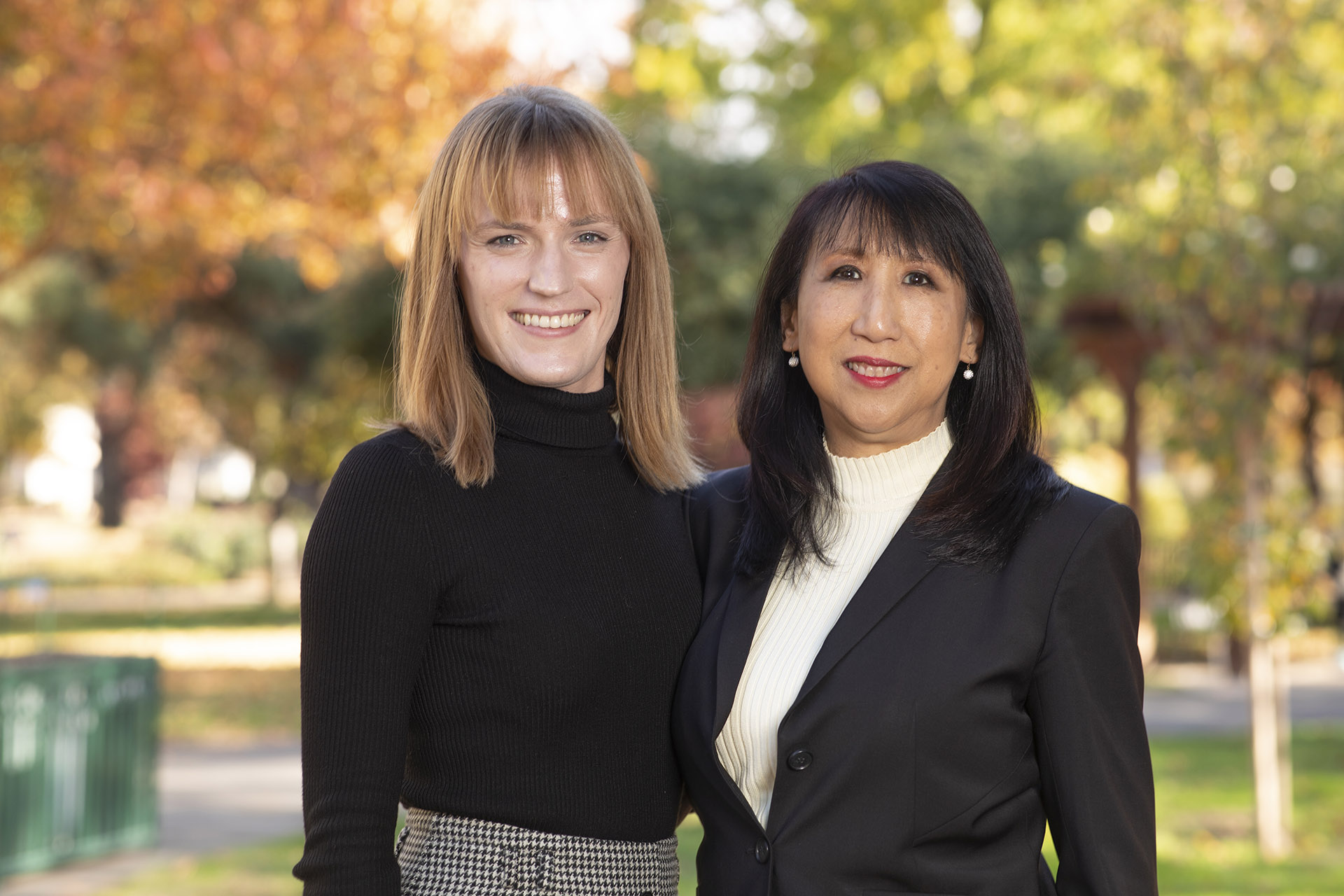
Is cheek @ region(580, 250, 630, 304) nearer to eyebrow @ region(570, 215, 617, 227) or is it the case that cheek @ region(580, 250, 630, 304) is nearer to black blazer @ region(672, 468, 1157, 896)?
eyebrow @ region(570, 215, 617, 227)

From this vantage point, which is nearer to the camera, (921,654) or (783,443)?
(921,654)

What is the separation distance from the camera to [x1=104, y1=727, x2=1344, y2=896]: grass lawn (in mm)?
7199

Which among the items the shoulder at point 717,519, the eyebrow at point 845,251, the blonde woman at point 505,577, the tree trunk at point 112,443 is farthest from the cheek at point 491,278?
the tree trunk at point 112,443

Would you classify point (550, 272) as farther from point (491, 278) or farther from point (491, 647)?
point (491, 647)

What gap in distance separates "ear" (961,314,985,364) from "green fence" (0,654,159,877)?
6680mm

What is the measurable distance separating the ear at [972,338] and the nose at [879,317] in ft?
0.54

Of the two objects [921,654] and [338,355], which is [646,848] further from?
[338,355]

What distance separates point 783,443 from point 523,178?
81 centimetres

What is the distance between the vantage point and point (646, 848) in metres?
2.64

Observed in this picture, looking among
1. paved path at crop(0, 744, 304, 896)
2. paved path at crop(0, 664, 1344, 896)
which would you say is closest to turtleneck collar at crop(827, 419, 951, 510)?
paved path at crop(0, 744, 304, 896)

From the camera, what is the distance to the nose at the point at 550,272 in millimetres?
2625

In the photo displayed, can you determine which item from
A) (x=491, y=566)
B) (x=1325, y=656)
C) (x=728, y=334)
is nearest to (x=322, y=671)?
(x=491, y=566)

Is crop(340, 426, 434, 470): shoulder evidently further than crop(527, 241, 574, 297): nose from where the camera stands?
No

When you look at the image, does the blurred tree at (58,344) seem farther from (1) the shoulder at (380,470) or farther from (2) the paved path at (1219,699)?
(1) the shoulder at (380,470)
